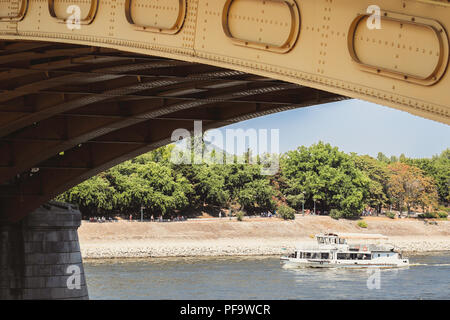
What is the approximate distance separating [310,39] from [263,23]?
78cm

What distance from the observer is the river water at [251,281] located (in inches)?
1617

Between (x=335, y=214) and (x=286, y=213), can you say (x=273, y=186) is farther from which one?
(x=286, y=213)

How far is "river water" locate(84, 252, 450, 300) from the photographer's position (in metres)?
41.1

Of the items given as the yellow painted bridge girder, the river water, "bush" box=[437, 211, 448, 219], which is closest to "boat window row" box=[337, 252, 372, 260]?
the river water

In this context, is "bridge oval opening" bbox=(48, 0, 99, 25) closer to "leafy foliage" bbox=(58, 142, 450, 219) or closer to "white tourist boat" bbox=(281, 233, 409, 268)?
"white tourist boat" bbox=(281, 233, 409, 268)

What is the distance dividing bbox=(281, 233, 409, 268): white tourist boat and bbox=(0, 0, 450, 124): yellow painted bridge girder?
4762 centimetres

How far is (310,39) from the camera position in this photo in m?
8.71

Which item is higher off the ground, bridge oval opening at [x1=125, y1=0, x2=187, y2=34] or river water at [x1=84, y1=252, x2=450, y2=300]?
bridge oval opening at [x1=125, y1=0, x2=187, y2=34]

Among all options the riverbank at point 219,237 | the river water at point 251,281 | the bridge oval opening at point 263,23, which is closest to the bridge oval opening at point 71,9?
the bridge oval opening at point 263,23

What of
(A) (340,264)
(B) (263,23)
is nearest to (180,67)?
(B) (263,23)

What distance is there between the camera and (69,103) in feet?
61.9
